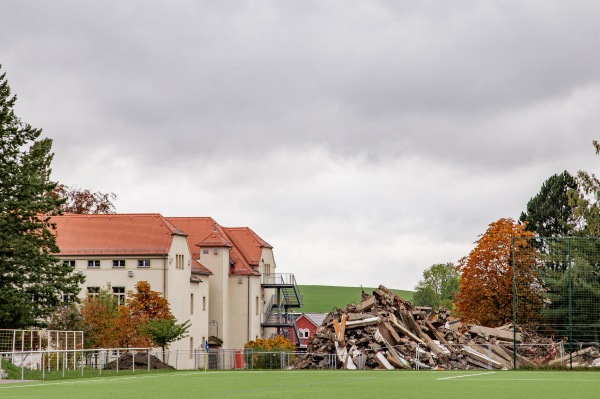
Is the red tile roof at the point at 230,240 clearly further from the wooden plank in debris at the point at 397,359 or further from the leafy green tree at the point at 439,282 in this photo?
the leafy green tree at the point at 439,282

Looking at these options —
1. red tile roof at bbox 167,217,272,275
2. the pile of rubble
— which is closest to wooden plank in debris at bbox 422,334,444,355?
the pile of rubble

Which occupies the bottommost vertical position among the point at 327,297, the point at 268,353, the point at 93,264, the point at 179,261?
the point at 268,353

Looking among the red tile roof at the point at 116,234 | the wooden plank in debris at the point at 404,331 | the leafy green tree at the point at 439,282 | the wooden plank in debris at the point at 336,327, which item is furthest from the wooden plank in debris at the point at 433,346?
the leafy green tree at the point at 439,282

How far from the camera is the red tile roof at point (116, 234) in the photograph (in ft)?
237

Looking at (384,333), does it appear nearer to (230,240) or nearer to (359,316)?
(359,316)

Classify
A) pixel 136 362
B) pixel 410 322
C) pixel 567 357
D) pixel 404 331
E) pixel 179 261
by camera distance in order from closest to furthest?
pixel 567 357
pixel 136 362
pixel 404 331
pixel 410 322
pixel 179 261

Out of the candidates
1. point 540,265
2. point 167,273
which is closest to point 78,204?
point 167,273

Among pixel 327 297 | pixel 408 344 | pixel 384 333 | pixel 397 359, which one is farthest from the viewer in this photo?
pixel 327 297

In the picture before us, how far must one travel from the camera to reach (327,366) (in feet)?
164

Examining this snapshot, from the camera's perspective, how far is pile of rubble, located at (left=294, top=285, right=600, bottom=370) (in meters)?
46.4

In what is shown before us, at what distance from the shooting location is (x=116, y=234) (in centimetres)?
7325

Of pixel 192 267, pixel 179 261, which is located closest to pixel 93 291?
pixel 179 261

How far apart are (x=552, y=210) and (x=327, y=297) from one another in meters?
92.1

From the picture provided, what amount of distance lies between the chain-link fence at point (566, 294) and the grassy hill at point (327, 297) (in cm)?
11373
